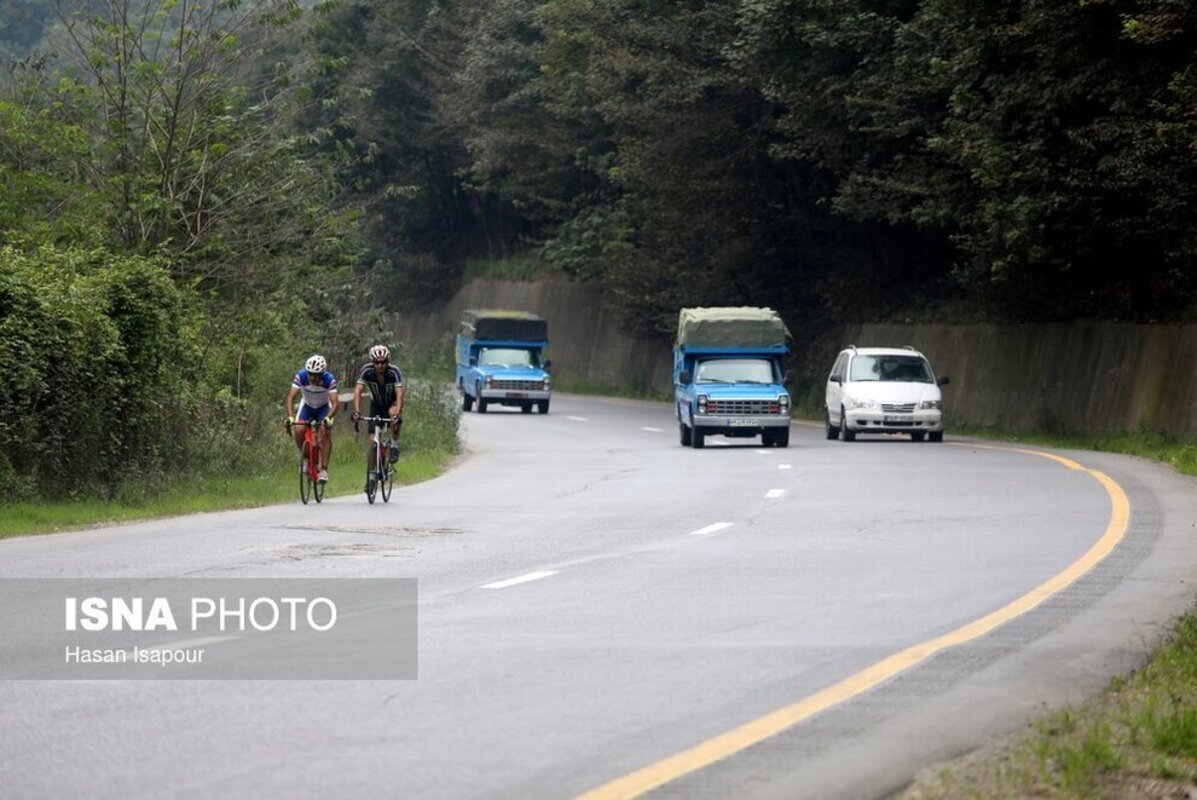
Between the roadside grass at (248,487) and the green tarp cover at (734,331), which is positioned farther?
the green tarp cover at (734,331)

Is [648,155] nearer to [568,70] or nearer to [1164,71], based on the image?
[568,70]

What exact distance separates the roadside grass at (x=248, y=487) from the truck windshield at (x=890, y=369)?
779 centimetres

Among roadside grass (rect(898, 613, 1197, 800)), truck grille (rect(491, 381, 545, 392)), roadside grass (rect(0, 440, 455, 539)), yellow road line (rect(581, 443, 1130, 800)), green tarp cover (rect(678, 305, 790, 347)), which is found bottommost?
roadside grass (rect(0, 440, 455, 539))

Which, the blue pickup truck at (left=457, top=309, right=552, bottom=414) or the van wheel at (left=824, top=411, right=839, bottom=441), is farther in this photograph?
the blue pickup truck at (left=457, top=309, right=552, bottom=414)

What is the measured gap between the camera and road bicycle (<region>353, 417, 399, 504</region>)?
23.9m

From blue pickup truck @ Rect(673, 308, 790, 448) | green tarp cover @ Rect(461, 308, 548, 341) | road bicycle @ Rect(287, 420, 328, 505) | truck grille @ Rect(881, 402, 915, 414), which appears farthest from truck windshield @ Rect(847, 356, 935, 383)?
green tarp cover @ Rect(461, 308, 548, 341)

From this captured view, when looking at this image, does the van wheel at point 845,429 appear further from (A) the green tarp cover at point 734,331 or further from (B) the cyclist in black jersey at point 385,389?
(B) the cyclist in black jersey at point 385,389

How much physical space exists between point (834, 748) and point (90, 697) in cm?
337

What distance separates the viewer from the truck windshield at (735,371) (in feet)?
132

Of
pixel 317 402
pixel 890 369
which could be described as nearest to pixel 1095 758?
pixel 317 402

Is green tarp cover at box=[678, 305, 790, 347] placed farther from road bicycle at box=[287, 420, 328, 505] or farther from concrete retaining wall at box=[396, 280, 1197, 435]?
road bicycle at box=[287, 420, 328, 505]

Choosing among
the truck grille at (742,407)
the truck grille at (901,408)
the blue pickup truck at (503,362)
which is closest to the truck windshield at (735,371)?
the truck grille at (742,407)

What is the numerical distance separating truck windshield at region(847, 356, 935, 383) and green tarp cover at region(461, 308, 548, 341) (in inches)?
840

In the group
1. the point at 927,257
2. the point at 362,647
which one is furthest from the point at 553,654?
the point at 927,257
